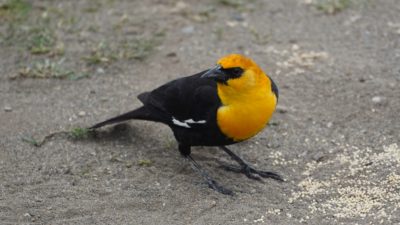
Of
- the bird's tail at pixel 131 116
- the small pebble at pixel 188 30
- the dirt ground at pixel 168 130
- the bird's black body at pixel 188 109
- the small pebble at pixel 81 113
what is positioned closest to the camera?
the dirt ground at pixel 168 130

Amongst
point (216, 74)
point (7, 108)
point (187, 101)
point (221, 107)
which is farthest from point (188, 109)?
point (7, 108)

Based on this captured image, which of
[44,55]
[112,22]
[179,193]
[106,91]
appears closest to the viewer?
[179,193]

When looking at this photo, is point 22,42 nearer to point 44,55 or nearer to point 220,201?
point 44,55

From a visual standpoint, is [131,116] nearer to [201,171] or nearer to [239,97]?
[201,171]

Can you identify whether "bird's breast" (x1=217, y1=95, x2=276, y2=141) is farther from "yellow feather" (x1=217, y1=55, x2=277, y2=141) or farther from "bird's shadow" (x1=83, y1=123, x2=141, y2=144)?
"bird's shadow" (x1=83, y1=123, x2=141, y2=144)

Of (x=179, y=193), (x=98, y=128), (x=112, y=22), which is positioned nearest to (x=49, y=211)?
(x=179, y=193)

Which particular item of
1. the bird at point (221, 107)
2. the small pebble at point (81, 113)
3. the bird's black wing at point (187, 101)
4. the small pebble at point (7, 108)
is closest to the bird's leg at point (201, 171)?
the bird at point (221, 107)

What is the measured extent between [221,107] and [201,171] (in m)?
0.72

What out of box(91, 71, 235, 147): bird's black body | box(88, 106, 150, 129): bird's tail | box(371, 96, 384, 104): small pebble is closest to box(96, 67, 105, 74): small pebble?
box(88, 106, 150, 129): bird's tail

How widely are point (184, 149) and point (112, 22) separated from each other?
116 inches

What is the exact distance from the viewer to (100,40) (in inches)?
329

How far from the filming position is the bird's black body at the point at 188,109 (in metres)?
5.83

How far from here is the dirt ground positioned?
5.66 meters

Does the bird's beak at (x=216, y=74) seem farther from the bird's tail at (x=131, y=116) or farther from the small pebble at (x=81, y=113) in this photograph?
the small pebble at (x=81, y=113)
